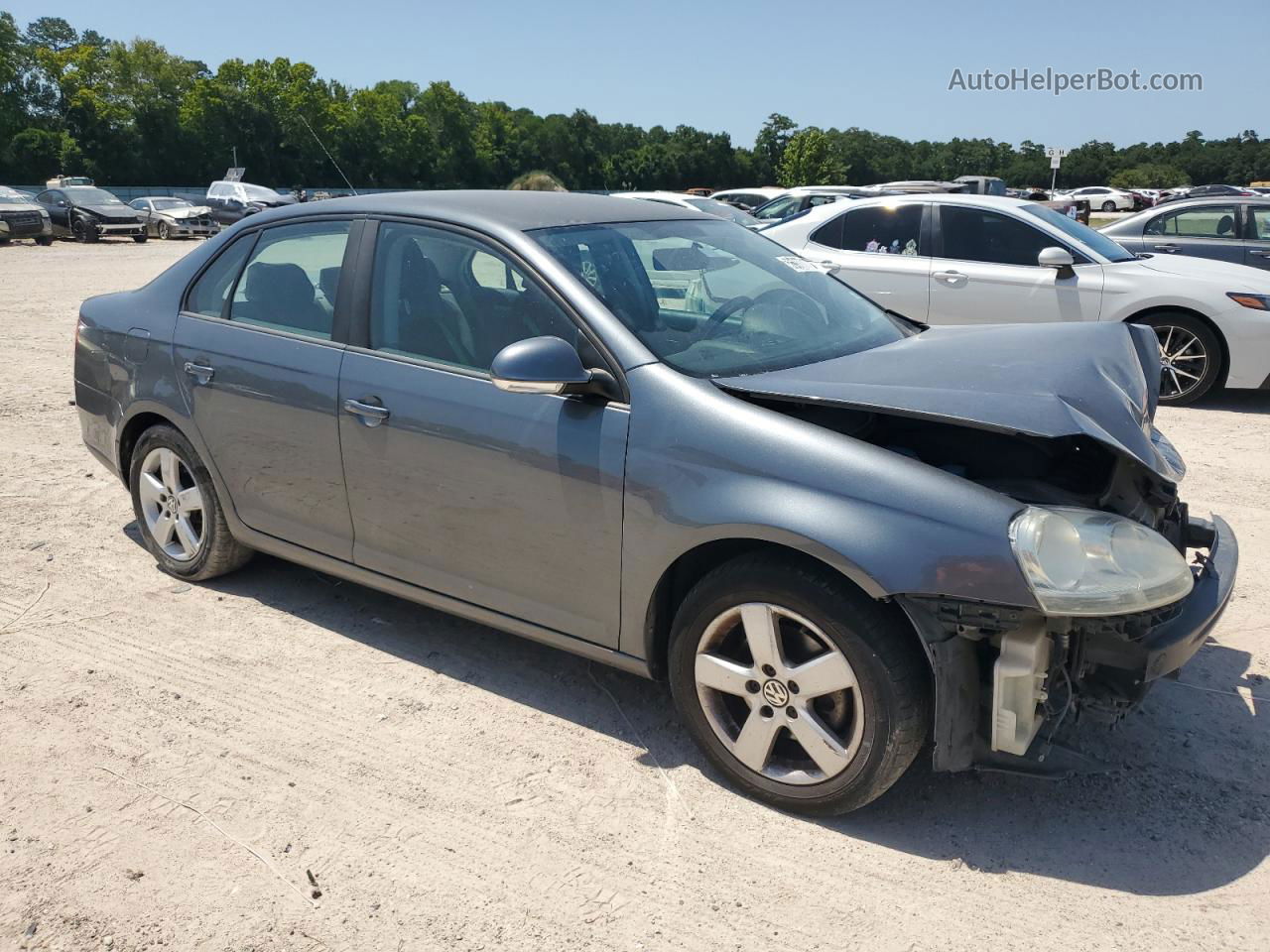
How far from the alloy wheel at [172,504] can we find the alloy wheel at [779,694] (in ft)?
8.64

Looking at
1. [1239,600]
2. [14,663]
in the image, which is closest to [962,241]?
[1239,600]

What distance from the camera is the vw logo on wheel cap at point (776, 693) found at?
9.57 ft

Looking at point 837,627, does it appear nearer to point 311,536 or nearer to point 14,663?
point 311,536

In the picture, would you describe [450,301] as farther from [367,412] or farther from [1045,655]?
[1045,655]

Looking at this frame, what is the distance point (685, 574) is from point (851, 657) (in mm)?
606

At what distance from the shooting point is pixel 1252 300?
25.8 feet

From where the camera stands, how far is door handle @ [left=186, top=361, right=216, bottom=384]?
4262mm

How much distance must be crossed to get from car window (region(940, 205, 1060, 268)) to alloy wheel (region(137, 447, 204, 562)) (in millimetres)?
6535

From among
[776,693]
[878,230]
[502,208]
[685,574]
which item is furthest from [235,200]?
[776,693]

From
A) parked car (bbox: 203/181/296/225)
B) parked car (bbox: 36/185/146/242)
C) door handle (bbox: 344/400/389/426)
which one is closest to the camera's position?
door handle (bbox: 344/400/389/426)

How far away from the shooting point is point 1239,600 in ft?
14.4

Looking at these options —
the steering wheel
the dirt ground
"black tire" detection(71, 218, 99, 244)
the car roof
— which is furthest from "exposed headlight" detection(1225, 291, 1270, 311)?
"black tire" detection(71, 218, 99, 244)

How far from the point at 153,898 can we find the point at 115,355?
2.84 metres

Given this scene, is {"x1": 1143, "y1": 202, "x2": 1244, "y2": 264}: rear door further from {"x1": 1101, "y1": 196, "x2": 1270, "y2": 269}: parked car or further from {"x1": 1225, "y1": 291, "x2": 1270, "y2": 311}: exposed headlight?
{"x1": 1225, "y1": 291, "x2": 1270, "y2": 311}: exposed headlight
